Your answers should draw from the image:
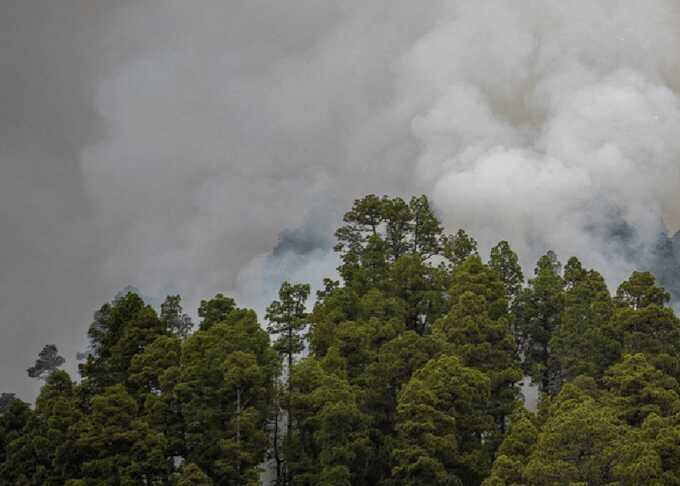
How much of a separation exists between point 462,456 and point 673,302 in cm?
4791

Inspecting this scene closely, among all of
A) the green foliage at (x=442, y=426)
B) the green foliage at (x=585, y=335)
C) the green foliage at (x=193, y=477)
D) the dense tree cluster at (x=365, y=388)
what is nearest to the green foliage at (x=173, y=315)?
the dense tree cluster at (x=365, y=388)

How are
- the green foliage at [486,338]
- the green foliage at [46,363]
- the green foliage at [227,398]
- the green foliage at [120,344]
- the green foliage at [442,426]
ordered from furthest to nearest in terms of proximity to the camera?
the green foliage at [46,363], the green foliage at [120,344], the green foliage at [486,338], the green foliage at [227,398], the green foliage at [442,426]

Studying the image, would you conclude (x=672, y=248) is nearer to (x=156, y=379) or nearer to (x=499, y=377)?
(x=499, y=377)

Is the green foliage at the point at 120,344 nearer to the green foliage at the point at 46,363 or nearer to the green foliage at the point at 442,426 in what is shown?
the green foliage at the point at 442,426

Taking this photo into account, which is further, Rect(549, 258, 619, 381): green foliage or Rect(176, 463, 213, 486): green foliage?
Rect(549, 258, 619, 381): green foliage

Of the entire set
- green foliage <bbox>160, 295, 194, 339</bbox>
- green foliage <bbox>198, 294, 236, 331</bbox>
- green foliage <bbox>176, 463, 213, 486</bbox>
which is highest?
green foliage <bbox>160, 295, 194, 339</bbox>

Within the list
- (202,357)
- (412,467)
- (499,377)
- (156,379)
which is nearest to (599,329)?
(499,377)

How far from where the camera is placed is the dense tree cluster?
133 feet

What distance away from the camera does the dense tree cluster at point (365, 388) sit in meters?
40.7

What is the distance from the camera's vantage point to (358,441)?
43031 millimetres

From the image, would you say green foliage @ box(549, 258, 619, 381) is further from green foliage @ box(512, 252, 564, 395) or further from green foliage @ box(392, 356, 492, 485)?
green foliage @ box(392, 356, 492, 485)

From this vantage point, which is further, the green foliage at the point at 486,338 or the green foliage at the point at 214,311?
the green foliage at the point at 214,311

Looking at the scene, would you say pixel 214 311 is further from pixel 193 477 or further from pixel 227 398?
pixel 193 477

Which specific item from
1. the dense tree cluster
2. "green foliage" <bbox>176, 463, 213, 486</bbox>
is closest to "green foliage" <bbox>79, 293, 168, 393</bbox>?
the dense tree cluster
